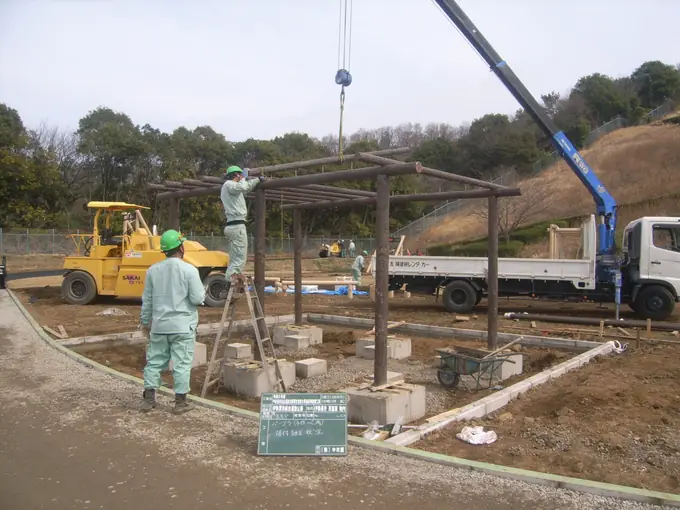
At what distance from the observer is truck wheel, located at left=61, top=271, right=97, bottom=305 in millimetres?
15625

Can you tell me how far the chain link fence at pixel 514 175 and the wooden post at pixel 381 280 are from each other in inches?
1240

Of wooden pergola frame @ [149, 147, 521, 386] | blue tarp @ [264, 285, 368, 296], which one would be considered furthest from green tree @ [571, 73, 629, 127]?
wooden pergola frame @ [149, 147, 521, 386]

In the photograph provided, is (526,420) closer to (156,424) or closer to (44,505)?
(156,424)

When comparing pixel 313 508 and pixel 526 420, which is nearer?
pixel 313 508

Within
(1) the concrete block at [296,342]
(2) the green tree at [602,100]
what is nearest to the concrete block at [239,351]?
(1) the concrete block at [296,342]

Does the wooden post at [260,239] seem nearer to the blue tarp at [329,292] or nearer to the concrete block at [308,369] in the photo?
the concrete block at [308,369]

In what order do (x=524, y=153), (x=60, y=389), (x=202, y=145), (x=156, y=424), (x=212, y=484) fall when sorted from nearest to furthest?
(x=212, y=484)
(x=156, y=424)
(x=60, y=389)
(x=202, y=145)
(x=524, y=153)

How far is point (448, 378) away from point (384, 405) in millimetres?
2090

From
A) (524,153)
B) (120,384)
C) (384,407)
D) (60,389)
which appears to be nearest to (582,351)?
(384,407)

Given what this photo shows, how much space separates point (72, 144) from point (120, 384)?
40.3m

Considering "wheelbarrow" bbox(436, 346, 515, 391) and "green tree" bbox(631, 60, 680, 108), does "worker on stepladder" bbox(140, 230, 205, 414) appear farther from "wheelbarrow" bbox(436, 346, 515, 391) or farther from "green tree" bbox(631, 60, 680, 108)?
"green tree" bbox(631, 60, 680, 108)

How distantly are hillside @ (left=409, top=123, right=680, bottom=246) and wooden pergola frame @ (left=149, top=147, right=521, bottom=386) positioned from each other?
26.9 m

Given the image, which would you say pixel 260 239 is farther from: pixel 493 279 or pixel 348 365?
pixel 493 279

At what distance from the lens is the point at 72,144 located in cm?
4144
